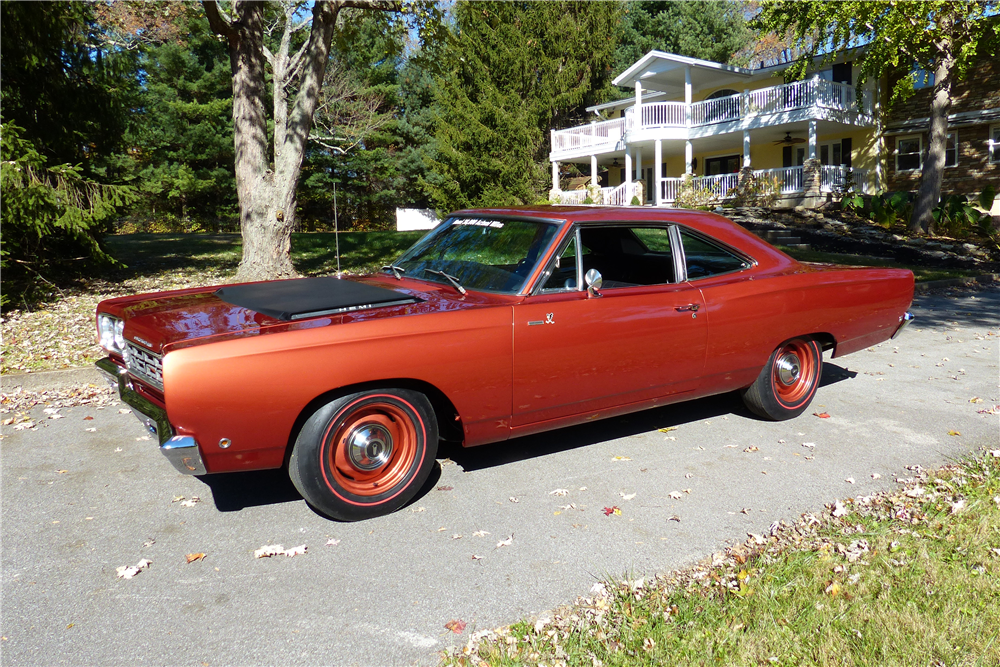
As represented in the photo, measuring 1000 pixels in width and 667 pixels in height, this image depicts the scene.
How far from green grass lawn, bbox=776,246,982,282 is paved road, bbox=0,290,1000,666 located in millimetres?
9109

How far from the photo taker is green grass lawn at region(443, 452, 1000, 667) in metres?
2.63

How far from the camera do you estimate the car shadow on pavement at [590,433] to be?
4758 mm

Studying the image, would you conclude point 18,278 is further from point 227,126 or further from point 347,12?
point 227,126

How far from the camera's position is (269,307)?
3867 millimetres

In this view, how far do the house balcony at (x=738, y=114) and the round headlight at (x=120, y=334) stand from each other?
24.7 metres

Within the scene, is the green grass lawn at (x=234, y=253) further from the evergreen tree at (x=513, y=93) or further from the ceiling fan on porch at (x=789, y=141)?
the ceiling fan on porch at (x=789, y=141)

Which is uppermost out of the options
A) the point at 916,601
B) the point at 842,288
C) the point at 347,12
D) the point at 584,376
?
the point at 347,12

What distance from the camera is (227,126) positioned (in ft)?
113

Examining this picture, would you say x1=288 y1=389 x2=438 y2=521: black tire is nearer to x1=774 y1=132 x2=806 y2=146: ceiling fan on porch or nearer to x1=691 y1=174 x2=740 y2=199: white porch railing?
x1=691 y1=174 x2=740 y2=199: white porch railing

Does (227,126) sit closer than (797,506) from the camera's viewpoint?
No

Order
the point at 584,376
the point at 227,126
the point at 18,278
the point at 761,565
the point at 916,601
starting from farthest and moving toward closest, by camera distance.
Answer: the point at 227,126, the point at 18,278, the point at 584,376, the point at 761,565, the point at 916,601

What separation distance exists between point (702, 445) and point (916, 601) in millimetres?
2042

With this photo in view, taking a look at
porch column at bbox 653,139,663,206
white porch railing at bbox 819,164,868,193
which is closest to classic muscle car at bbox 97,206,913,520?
white porch railing at bbox 819,164,868,193

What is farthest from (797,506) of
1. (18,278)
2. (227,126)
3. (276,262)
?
(227,126)
